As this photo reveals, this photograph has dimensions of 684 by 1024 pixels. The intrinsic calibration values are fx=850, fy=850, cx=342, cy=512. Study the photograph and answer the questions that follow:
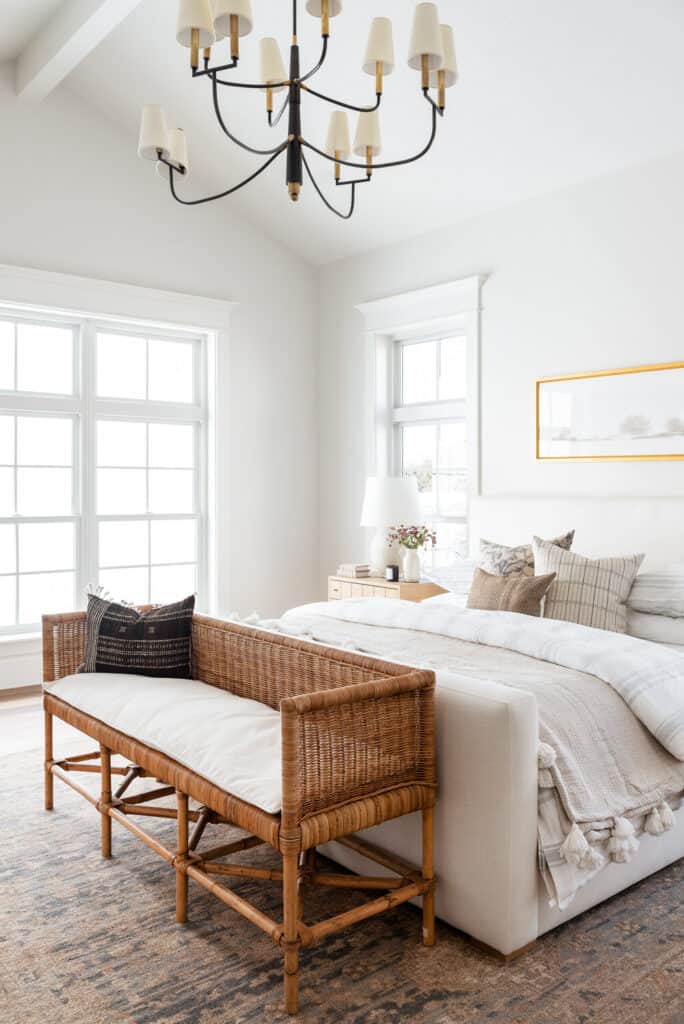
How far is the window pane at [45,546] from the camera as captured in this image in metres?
5.21

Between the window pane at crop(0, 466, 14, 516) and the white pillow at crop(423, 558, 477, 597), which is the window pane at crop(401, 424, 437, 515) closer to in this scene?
the white pillow at crop(423, 558, 477, 597)

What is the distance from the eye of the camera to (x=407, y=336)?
5.83m

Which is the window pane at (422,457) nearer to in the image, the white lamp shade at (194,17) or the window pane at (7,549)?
the window pane at (7,549)

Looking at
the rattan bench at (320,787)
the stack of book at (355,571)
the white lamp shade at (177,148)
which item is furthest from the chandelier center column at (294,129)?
the stack of book at (355,571)

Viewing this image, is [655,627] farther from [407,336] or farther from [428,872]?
[407,336]

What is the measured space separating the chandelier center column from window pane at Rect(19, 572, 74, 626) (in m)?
3.40

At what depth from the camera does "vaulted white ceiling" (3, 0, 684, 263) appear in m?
3.67

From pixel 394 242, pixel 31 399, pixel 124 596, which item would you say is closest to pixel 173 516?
pixel 124 596

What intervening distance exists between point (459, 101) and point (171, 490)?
303 centimetres

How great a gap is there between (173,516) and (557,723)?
3893 millimetres

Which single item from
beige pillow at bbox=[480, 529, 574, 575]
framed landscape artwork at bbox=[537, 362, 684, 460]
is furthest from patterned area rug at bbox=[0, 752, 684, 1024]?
framed landscape artwork at bbox=[537, 362, 684, 460]

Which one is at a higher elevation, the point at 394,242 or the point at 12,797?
the point at 394,242

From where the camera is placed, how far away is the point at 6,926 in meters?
2.39

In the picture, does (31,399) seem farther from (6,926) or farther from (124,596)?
(6,926)
